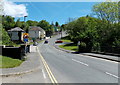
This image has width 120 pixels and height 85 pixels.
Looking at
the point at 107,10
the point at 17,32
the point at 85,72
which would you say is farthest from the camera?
the point at 17,32

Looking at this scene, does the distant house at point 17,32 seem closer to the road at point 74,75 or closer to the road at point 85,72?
the road at point 85,72

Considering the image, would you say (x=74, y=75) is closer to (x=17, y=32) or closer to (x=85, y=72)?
(x=85, y=72)

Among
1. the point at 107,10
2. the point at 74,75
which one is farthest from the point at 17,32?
the point at 74,75

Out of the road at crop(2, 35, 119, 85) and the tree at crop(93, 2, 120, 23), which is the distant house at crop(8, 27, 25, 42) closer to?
the tree at crop(93, 2, 120, 23)

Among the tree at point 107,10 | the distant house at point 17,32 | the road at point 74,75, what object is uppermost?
the tree at point 107,10

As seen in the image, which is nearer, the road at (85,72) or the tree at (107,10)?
the road at (85,72)

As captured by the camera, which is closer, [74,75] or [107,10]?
[74,75]

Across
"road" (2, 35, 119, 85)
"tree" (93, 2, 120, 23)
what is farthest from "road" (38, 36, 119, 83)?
"tree" (93, 2, 120, 23)

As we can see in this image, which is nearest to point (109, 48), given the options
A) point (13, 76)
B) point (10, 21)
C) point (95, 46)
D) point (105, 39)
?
point (95, 46)

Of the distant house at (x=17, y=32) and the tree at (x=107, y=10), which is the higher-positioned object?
the tree at (x=107, y=10)

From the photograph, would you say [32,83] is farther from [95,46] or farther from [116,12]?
[116,12]

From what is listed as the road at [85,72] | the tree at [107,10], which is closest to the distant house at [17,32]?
the tree at [107,10]

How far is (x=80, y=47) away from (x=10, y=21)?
4112 inches

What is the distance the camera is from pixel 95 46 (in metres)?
37.8
